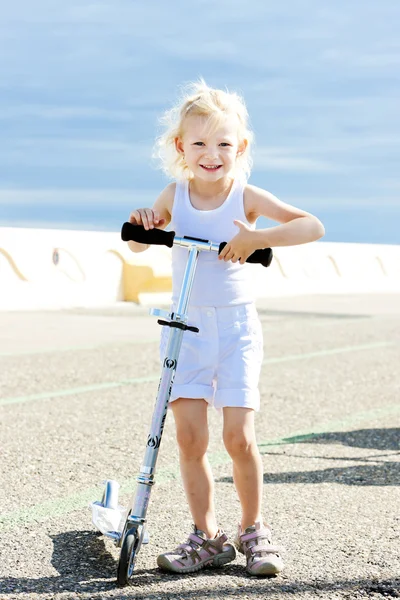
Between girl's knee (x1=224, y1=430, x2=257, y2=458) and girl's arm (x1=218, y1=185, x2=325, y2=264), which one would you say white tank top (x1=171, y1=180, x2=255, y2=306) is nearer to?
girl's arm (x1=218, y1=185, x2=325, y2=264)

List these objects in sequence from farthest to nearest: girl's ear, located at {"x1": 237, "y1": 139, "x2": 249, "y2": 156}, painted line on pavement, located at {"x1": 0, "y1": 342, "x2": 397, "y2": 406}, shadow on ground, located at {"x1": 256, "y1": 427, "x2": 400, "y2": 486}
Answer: painted line on pavement, located at {"x1": 0, "y1": 342, "x2": 397, "y2": 406}, shadow on ground, located at {"x1": 256, "y1": 427, "x2": 400, "y2": 486}, girl's ear, located at {"x1": 237, "y1": 139, "x2": 249, "y2": 156}

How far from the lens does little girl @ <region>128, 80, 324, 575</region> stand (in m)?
3.78

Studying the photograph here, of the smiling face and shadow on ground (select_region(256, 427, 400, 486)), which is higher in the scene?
the smiling face

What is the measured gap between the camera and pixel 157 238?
12.3ft

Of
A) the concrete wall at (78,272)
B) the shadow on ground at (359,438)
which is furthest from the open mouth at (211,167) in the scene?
the concrete wall at (78,272)

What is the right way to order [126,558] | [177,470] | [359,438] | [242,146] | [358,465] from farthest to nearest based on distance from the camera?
[359,438]
[358,465]
[177,470]
[242,146]
[126,558]

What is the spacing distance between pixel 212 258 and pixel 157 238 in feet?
0.84

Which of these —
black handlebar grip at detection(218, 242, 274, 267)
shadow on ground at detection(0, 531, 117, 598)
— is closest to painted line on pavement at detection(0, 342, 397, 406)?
shadow on ground at detection(0, 531, 117, 598)

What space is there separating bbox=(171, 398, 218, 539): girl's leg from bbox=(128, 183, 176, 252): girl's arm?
0.68m

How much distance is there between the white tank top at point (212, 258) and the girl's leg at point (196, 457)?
410mm

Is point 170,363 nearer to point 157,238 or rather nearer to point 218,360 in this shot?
point 218,360

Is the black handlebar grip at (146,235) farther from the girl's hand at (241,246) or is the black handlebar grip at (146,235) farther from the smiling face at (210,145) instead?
the smiling face at (210,145)

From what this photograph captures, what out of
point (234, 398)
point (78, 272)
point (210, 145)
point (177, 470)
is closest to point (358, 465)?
point (177, 470)

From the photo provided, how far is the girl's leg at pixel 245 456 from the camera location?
3777mm
